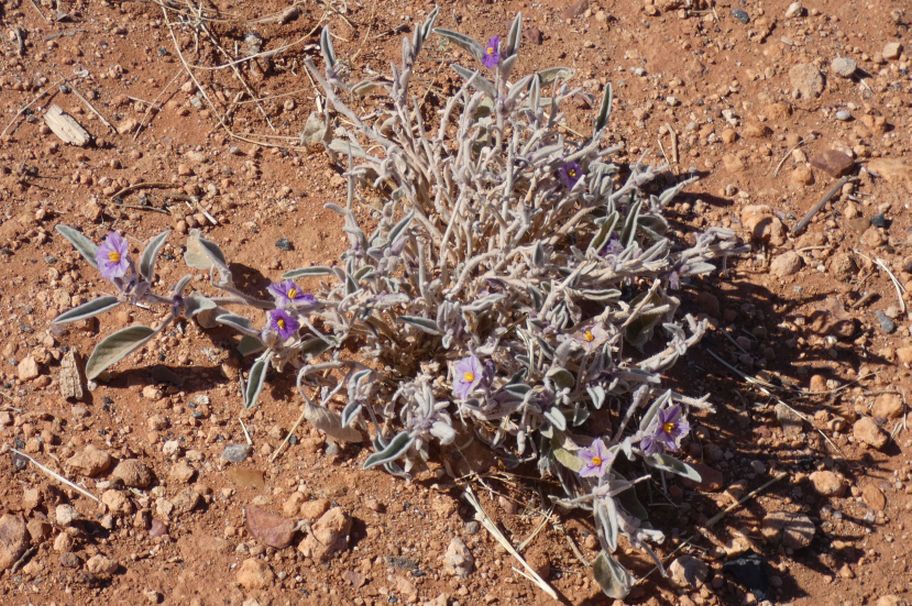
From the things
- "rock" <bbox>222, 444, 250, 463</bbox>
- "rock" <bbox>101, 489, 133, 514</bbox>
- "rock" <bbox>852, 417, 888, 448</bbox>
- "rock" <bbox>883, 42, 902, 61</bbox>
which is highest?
"rock" <bbox>883, 42, 902, 61</bbox>

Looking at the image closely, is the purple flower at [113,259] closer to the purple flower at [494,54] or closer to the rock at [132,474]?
the rock at [132,474]

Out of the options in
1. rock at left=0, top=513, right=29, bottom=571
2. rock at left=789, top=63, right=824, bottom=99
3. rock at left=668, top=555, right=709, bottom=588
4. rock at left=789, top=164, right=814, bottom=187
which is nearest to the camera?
rock at left=0, top=513, right=29, bottom=571

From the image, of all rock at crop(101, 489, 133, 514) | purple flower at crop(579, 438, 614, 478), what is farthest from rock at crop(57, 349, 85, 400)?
purple flower at crop(579, 438, 614, 478)

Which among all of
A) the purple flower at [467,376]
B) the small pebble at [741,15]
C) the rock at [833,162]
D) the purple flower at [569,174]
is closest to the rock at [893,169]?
the rock at [833,162]

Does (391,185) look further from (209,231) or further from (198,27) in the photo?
(198,27)

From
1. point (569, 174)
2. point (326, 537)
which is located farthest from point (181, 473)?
point (569, 174)

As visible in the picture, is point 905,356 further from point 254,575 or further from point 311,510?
point 254,575

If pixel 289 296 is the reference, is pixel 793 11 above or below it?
above

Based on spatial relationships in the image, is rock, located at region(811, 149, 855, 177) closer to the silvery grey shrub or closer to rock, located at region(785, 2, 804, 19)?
rock, located at region(785, 2, 804, 19)
